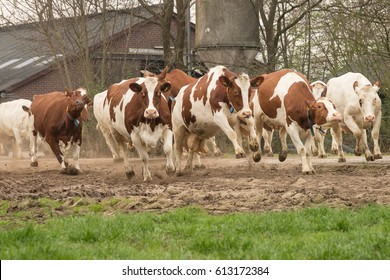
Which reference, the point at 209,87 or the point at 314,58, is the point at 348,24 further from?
the point at 209,87

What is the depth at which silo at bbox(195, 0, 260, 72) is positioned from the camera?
31.5m

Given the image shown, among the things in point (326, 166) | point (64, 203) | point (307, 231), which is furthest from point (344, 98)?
point (307, 231)

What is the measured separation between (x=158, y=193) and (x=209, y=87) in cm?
448

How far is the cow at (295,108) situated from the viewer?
1814cm

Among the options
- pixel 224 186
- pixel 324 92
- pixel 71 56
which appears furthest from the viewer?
pixel 71 56

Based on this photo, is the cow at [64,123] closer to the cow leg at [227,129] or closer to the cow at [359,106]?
the cow leg at [227,129]

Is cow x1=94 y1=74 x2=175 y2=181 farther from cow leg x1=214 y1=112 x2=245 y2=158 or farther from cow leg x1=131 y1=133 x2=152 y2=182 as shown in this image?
cow leg x1=214 y1=112 x2=245 y2=158

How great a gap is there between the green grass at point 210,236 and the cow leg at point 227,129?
246 inches

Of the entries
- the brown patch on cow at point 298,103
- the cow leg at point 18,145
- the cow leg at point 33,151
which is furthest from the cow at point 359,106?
the cow leg at point 18,145

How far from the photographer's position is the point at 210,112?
60.1 feet

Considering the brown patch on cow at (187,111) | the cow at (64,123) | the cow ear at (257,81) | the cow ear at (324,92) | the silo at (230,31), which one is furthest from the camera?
the silo at (230,31)

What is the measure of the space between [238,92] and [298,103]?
1.35 m

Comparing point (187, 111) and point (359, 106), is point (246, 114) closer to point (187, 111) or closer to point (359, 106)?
point (187, 111)

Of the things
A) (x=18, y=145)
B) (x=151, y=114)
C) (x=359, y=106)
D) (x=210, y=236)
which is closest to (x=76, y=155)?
(x=151, y=114)
